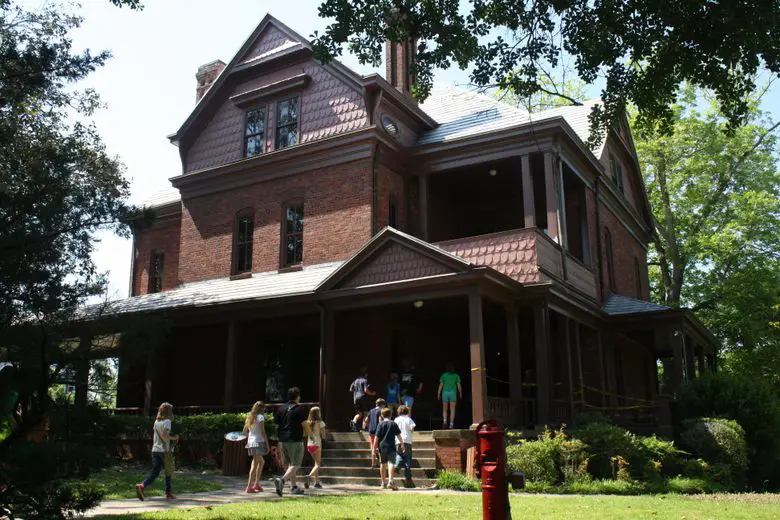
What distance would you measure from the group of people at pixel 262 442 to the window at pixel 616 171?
52.7ft

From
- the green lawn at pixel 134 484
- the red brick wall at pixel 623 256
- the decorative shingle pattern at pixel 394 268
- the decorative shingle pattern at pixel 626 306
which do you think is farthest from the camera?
the red brick wall at pixel 623 256

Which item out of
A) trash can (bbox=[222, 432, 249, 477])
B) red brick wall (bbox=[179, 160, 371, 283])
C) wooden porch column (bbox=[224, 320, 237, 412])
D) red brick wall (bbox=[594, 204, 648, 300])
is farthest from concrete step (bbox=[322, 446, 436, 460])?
red brick wall (bbox=[594, 204, 648, 300])

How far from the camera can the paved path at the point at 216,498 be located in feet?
32.1

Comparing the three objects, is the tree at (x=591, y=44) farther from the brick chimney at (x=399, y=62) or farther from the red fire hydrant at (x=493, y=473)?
the brick chimney at (x=399, y=62)

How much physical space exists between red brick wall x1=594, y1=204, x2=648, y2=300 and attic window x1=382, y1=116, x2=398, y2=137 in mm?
7111

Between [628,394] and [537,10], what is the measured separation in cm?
1602

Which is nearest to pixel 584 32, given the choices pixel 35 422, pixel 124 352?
pixel 35 422

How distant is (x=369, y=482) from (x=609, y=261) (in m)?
13.0

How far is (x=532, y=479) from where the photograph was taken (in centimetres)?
1280

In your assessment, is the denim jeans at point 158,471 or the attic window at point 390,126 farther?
the attic window at point 390,126

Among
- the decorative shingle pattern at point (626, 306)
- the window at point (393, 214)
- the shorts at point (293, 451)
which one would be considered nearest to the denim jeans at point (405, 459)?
the shorts at point (293, 451)

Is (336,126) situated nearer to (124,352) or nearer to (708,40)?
(124,352)

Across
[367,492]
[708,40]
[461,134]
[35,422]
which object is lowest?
[367,492]

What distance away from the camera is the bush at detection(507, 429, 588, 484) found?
12828 mm
